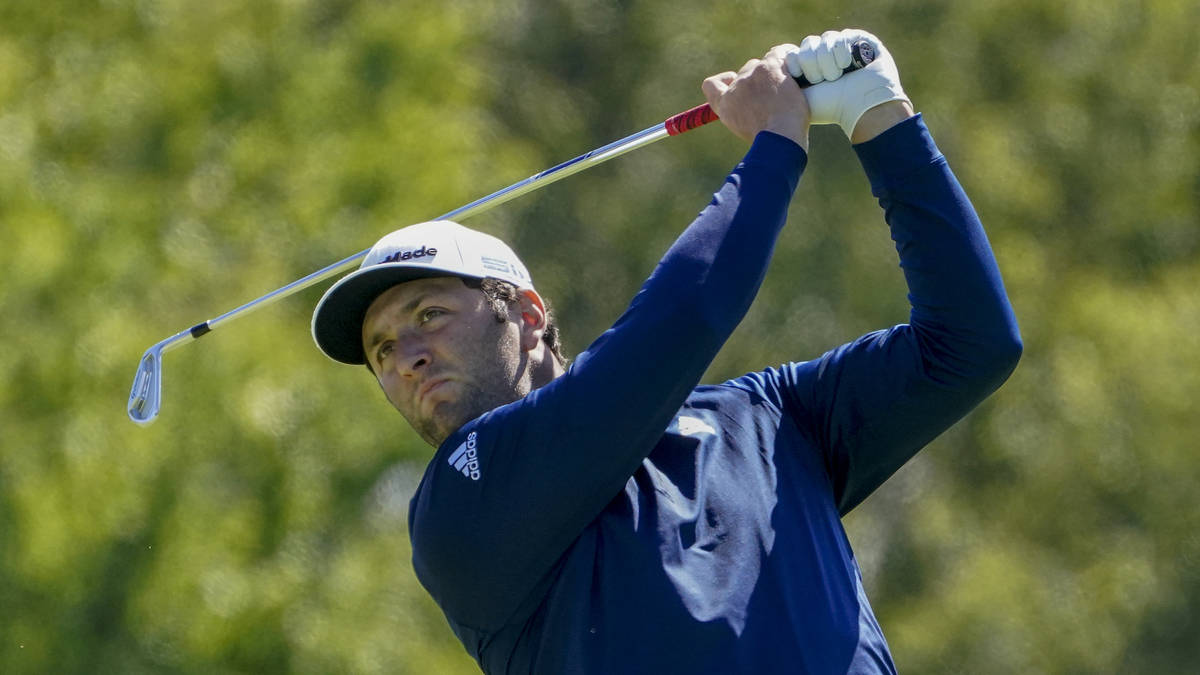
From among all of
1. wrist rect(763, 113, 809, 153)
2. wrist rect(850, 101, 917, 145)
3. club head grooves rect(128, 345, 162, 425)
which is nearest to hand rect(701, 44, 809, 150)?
wrist rect(763, 113, 809, 153)

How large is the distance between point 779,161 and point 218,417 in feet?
15.5

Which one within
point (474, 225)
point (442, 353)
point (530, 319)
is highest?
point (442, 353)

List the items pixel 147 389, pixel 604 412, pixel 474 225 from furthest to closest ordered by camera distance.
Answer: pixel 474 225
pixel 147 389
pixel 604 412

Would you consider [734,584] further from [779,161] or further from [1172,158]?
[1172,158]

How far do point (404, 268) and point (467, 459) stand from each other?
0.50 metres

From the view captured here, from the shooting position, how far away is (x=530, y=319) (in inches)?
137

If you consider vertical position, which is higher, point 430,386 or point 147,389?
point 430,386

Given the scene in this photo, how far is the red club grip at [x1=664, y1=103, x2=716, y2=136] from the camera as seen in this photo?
3.27 metres

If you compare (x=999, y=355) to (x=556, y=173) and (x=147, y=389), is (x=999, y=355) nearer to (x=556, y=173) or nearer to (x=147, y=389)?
(x=556, y=173)

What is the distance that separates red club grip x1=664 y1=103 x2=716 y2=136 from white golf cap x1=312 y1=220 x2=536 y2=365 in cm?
46

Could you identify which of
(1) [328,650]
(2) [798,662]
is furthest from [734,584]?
(1) [328,650]

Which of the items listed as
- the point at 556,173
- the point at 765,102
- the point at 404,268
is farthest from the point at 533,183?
the point at 765,102

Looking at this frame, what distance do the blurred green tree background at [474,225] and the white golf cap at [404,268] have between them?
3.70 m

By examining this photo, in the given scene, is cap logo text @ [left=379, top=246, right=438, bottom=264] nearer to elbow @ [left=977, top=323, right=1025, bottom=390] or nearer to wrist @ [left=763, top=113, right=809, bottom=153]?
wrist @ [left=763, top=113, right=809, bottom=153]
